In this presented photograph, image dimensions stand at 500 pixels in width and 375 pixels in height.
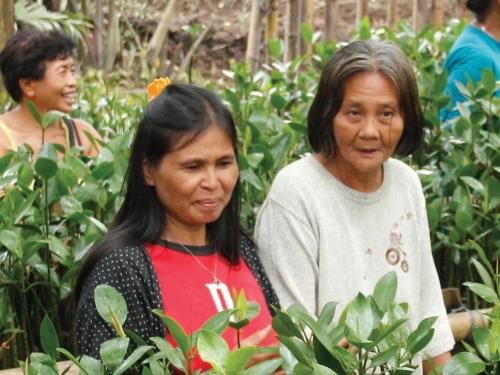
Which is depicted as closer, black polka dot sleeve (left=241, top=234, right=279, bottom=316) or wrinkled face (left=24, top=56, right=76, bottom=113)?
black polka dot sleeve (left=241, top=234, right=279, bottom=316)

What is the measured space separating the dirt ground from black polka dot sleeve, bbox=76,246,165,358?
12157 mm

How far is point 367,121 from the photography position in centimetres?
203

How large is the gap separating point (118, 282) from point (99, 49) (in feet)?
30.4

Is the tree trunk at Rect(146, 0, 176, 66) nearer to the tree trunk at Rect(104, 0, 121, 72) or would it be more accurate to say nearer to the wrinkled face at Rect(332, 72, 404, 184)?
the tree trunk at Rect(104, 0, 121, 72)

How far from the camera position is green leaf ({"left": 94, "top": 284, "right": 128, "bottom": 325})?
1.40 m

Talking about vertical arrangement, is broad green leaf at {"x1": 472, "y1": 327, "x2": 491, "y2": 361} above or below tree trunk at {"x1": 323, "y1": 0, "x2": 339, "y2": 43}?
above

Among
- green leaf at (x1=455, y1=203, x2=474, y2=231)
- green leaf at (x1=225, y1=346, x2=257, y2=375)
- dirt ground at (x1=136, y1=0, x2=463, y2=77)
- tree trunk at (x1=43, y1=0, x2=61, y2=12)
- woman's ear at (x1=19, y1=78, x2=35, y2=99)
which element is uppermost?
green leaf at (x1=225, y1=346, x2=257, y2=375)

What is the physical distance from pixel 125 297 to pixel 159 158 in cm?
30

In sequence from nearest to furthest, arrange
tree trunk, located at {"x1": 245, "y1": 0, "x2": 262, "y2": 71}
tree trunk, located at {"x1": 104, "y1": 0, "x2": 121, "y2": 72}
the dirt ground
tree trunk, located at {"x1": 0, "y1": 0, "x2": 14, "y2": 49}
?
tree trunk, located at {"x1": 0, "y1": 0, "x2": 14, "y2": 49}
tree trunk, located at {"x1": 245, "y1": 0, "x2": 262, "y2": 71}
tree trunk, located at {"x1": 104, "y1": 0, "x2": 121, "y2": 72}
the dirt ground

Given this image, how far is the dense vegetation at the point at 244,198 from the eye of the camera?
2.18 metres

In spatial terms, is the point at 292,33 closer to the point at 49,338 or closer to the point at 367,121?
the point at 367,121

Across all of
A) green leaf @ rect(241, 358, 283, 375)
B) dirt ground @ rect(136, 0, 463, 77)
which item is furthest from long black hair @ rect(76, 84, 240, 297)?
dirt ground @ rect(136, 0, 463, 77)

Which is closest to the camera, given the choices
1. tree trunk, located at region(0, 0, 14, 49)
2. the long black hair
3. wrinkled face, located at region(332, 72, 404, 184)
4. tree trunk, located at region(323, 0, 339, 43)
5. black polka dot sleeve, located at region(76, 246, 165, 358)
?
black polka dot sleeve, located at region(76, 246, 165, 358)

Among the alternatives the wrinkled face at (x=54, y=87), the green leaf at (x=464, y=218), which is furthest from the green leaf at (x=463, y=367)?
the wrinkled face at (x=54, y=87)
